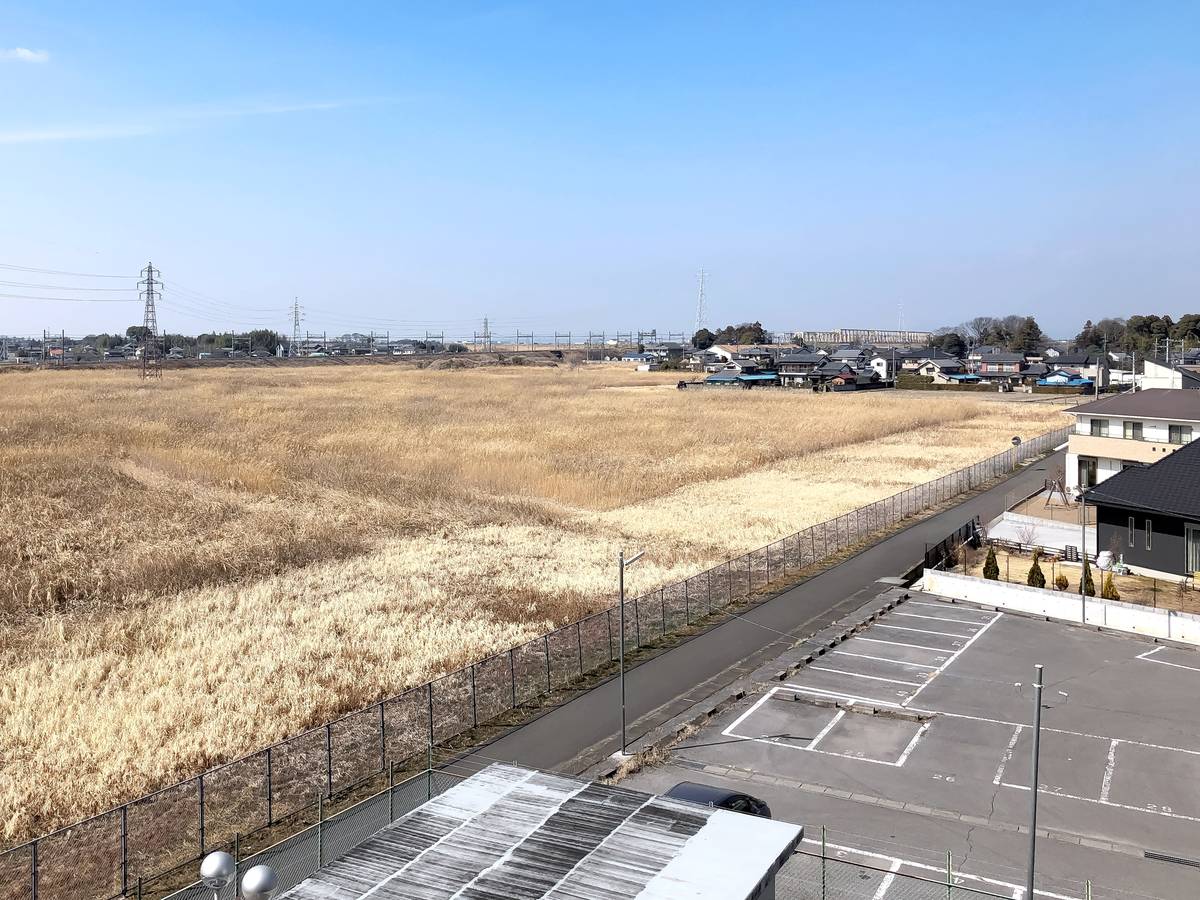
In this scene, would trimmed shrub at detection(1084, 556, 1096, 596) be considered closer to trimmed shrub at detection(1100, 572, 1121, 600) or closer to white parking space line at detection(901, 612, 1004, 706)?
trimmed shrub at detection(1100, 572, 1121, 600)

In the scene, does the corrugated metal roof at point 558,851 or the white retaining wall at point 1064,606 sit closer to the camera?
the corrugated metal roof at point 558,851

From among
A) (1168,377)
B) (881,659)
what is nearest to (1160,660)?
(881,659)

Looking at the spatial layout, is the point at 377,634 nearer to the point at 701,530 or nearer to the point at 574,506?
the point at 701,530

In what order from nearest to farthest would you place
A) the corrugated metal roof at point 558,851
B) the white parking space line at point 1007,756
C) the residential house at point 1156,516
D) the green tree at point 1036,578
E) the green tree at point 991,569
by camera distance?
the corrugated metal roof at point 558,851 < the white parking space line at point 1007,756 < the green tree at point 1036,578 < the residential house at point 1156,516 < the green tree at point 991,569

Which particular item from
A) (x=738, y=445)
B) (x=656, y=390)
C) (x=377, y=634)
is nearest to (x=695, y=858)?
(x=377, y=634)

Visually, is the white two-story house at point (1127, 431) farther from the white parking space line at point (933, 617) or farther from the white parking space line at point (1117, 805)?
the white parking space line at point (1117, 805)

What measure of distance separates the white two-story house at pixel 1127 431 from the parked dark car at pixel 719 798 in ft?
108

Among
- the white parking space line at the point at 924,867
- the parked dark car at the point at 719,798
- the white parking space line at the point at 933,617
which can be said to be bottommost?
the white parking space line at the point at 924,867

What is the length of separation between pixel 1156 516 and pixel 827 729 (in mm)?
18871

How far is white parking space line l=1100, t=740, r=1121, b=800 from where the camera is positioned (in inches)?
742

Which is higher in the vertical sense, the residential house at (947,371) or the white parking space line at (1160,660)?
the residential house at (947,371)

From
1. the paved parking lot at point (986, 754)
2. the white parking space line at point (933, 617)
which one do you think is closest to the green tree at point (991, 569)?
the white parking space line at point (933, 617)

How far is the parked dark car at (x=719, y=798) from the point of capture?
16.6 meters

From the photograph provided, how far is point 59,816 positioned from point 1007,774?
18.9 m
